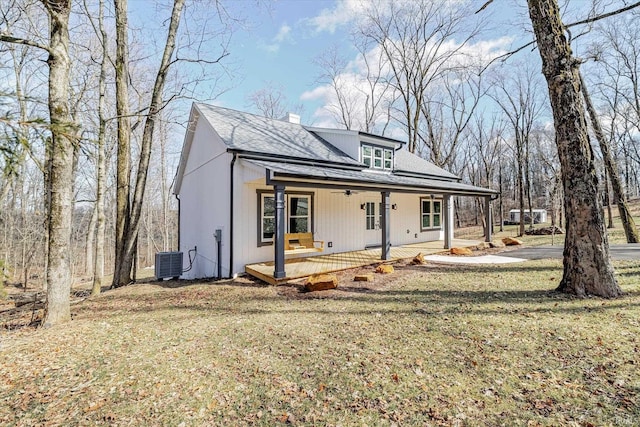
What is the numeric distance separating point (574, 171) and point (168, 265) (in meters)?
11.3

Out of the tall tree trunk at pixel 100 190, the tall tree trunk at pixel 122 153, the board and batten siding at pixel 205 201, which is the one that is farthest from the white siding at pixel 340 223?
the tall tree trunk at pixel 100 190

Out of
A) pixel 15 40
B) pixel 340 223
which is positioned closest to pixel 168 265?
pixel 340 223

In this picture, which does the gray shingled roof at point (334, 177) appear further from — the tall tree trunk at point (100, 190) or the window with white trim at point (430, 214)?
the tall tree trunk at point (100, 190)

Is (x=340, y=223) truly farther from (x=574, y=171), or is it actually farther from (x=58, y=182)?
(x=58, y=182)

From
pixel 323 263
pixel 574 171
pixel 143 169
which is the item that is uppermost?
pixel 143 169

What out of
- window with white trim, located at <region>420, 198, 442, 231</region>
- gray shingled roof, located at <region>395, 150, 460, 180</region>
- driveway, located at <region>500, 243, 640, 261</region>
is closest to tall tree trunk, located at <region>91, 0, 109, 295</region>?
gray shingled roof, located at <region>395, 150, 460, 180</region>

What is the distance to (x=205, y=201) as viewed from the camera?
1031cm

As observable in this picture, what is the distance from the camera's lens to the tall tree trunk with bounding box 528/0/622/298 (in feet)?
17.2

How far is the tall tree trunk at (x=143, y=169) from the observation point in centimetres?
968

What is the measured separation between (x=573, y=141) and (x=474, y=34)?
1874 centimetres

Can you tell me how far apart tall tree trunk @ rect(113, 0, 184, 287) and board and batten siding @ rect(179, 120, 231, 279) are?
161cm

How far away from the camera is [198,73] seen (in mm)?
10008

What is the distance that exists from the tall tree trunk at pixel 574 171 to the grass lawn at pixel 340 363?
468mm

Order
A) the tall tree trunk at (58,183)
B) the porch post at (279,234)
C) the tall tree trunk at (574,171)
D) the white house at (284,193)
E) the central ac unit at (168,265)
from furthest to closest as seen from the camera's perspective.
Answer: the central ac unit at (168,265)
the white house at (284,193)
the porch post at (279,234)
the tall tree trunk at (574,171)
the tall tree trunk at (58,183)
